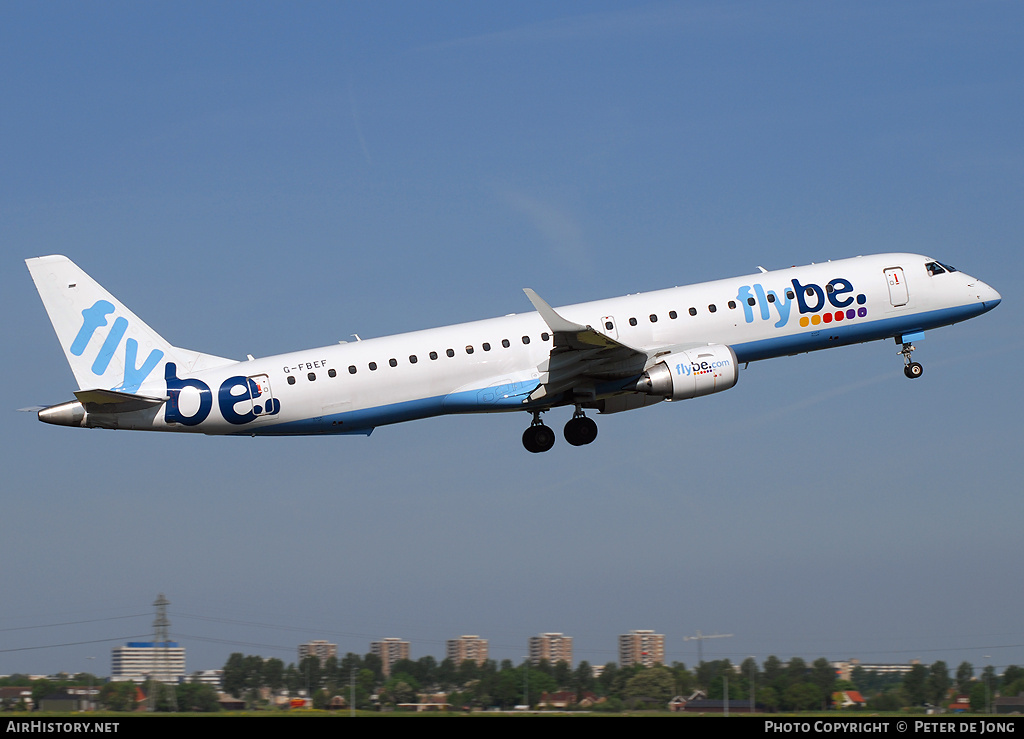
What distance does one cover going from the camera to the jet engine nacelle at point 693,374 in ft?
145

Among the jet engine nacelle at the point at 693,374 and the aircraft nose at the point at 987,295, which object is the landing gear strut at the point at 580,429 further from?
the aircraft nose at the point at 987,295

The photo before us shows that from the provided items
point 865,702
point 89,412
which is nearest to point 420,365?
point 89,412

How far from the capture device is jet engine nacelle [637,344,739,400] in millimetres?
44062

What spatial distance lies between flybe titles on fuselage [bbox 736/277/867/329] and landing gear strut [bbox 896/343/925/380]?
342cm

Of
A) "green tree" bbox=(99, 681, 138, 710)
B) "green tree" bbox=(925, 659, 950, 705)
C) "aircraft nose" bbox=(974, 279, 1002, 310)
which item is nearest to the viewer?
"green tree" bbox=(925, 659, 950, 705)

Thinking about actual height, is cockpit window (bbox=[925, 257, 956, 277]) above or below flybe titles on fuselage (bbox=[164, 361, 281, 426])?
above

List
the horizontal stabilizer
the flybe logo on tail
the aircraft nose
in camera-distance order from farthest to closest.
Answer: the aircraft nose < the flybe logo on tail < the horizontal stabilizer

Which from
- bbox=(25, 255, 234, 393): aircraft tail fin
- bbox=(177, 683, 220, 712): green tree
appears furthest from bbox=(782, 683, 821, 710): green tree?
bbox=(25, 255, 234, 393): aircraft tail fin

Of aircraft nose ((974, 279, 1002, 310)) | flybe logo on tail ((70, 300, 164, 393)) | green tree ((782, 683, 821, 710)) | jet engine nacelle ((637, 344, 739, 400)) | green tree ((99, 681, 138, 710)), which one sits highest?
aircraft nose ((974, 279, 1002, 310))

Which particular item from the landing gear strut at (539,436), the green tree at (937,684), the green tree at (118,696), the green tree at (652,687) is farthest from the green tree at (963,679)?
the green tree at (118,696)

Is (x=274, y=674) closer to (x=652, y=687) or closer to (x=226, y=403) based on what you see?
(x=226, y=403)

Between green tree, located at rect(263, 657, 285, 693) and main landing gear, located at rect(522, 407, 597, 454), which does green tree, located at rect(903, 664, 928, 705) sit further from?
green tree, located at rect(263, 657, 285, 693)

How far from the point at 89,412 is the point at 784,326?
26834mm
